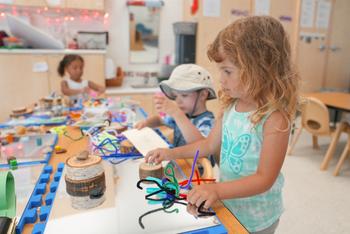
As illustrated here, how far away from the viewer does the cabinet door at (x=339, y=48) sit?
412 cm

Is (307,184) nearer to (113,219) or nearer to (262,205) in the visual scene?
(262,205)

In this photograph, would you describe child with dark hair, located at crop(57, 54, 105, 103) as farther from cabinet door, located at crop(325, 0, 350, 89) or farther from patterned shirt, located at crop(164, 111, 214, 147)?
cabinet door, located at crop(325, 0, 350, 89)

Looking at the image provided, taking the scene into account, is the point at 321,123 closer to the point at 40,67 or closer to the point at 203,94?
the point at 203,94

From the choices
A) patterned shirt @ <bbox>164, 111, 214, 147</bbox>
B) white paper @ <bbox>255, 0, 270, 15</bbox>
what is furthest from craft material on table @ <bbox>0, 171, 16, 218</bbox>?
white paper @ <bbox>255, 0, 270, 15</bbox>

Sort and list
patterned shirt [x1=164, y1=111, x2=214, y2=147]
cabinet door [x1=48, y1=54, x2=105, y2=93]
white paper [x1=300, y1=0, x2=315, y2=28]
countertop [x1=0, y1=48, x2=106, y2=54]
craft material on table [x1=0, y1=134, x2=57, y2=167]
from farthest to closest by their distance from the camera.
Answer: white paper [x1=300, y1=0, x2=315, y2=28]
cabinet door [x1=48, y1=54, x2=105, y2=93]
countertop [x1=0, y1=48, x2=106, y2=54]
patterned shirt [x1=164, y1=111, x2=214, y2=147]
craft material on table [x1=0, y1=134, x2=57, y2=167]

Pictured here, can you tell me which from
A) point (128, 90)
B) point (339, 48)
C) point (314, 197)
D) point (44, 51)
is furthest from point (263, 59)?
point (339, 48)

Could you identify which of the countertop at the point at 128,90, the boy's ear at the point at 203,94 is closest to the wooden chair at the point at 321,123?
the boy's ear at the point at 203,94

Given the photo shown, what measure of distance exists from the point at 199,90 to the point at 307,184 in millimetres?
1466

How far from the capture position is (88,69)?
2986mm

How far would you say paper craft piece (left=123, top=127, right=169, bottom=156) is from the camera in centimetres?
96

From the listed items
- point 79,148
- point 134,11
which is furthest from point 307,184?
point 134,11

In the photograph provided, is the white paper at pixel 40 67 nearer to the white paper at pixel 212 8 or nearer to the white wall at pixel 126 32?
the white wall at pixel 126 32

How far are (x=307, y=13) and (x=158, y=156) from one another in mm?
3935

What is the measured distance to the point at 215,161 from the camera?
111 centimetres
